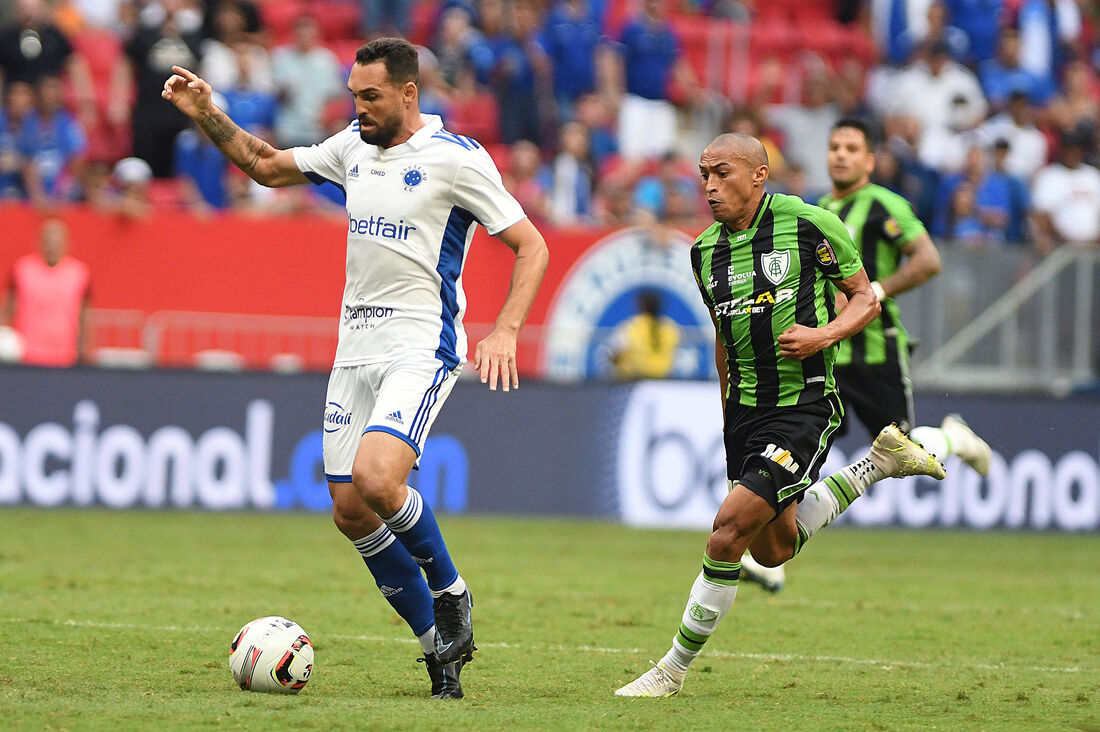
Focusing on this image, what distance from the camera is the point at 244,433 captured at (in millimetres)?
15273

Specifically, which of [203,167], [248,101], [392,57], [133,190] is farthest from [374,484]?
[248,101]

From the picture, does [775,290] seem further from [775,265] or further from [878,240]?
[878,240]

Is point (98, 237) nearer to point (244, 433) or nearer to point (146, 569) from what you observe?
point (244, 433)

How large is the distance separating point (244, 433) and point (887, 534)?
641 centimetres

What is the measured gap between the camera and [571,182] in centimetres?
1847

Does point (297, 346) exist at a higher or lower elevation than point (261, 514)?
higher

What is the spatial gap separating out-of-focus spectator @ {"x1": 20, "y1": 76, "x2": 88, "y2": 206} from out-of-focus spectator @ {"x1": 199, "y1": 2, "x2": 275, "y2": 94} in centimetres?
155

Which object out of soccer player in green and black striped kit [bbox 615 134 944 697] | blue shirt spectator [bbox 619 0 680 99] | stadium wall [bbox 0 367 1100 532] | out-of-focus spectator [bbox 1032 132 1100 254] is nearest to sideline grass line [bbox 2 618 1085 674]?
soccer player in green and black striped kit [bbox 615 134 944 697]

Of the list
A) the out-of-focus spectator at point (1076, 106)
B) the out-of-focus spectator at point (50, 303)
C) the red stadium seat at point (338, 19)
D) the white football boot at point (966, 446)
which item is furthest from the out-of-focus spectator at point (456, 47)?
the white football boot at point (966, 446)

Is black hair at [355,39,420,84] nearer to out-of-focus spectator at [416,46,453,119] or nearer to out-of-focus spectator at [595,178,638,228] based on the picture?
out-of-focus spectator at [595,178,638,228]

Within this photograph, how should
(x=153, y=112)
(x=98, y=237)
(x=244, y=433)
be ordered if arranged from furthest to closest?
1. (x=153, y=112)
2. (x=98, y=237)
3. (x=244, y=433)

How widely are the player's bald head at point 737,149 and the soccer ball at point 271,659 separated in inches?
111

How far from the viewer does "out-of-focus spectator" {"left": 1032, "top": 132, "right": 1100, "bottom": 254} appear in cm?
1888

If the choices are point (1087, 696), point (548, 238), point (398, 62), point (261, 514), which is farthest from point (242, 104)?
point (1087, 696)
